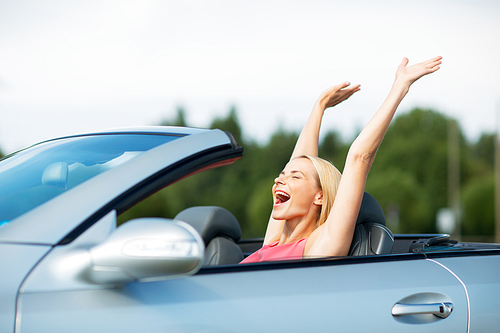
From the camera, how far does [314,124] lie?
3096 mm

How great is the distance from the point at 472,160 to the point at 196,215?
52273mm

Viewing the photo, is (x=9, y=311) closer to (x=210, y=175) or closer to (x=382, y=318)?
(x=382, y=318)

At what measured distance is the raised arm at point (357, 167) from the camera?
202cm

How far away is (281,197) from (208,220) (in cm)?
42

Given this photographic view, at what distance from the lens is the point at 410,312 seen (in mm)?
1572

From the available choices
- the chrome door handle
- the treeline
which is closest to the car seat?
the chrome door handle

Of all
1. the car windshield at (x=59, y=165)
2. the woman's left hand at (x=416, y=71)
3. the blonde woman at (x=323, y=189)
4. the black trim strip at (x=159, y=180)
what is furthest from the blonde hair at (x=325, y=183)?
the car windshield at (x=59, y=165)

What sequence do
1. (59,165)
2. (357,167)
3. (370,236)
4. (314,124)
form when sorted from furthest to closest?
(314,124), (370,236), (357,167), (59,165)

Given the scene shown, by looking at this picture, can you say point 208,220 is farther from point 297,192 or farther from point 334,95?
point 334,95

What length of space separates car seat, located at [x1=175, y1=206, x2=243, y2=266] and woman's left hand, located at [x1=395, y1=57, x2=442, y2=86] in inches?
45.0

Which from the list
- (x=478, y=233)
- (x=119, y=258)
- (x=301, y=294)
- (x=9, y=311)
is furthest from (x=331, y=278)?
Answer: (x=478, y=233)

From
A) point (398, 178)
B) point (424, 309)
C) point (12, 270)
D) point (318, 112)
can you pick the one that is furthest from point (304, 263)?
point (398, 178)

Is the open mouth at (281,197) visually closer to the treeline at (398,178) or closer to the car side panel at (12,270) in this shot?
the car side panel at (12,270)

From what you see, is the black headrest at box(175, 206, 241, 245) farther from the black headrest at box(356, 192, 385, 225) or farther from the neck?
the black headrest at box(356, 192, 385, 225)
